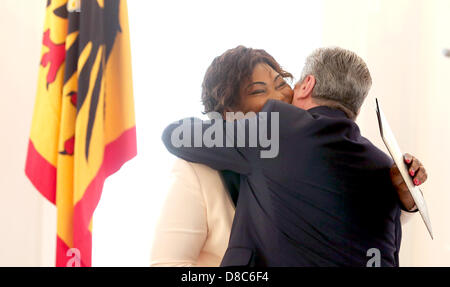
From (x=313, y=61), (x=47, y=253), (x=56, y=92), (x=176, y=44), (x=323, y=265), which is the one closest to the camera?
(x=323, y=265)

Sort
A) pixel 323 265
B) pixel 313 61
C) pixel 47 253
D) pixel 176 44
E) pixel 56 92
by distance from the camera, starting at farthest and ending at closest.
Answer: pixel 176 44, pixel 47 253, pixel 56 92, pixel 313 61, pixel 323 265

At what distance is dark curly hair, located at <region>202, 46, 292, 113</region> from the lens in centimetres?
146

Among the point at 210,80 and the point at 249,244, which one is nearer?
the point at 249,244

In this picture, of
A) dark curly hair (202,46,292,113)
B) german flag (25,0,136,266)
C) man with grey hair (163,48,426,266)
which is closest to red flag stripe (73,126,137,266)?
german flag (25,0,136,266)

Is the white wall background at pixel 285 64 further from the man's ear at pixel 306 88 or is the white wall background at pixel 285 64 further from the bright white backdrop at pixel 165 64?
the man's ear at pixel 306 88

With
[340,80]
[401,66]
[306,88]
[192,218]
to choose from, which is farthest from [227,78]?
[401,66]

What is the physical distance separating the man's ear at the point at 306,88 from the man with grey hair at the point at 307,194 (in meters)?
0.17

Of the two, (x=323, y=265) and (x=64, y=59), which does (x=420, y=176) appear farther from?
A: (x=64, y=59)

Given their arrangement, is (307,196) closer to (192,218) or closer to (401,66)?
(192,218)

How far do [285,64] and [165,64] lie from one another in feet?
2.12

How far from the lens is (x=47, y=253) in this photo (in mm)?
2180
